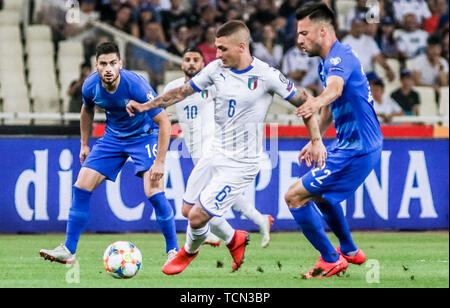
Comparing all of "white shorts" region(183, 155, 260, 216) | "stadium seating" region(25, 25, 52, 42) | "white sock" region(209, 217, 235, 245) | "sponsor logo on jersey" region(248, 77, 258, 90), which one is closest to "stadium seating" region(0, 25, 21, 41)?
"stadium seating" region(25, 25, 52, 42)

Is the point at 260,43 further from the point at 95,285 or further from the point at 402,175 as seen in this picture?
the point at 95,285

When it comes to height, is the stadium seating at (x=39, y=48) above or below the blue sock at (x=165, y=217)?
above

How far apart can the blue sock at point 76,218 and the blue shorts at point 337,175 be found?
6.91 feet

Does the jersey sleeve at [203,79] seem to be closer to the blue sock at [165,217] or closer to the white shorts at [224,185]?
the white shorts at [224,185]

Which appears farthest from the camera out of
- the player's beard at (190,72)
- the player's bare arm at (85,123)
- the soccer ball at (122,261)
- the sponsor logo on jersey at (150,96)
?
the player's beard at (190,72)

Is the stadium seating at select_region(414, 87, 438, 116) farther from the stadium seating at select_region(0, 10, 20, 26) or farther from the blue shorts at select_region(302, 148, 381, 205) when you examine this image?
the blue shorts at select_region(302, 148, 381, 205)

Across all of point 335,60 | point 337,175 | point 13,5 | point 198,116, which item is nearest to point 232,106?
point 335,60

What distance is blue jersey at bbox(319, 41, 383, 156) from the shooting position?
303 inches

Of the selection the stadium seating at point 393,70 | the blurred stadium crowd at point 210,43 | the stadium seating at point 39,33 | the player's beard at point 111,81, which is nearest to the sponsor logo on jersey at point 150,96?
the player's beard at point 111,81

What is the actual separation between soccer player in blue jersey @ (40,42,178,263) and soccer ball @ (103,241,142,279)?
843mm

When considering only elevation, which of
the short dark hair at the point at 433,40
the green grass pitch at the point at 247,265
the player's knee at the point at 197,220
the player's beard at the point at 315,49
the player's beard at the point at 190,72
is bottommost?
the green grass pitch at the point at 247,265

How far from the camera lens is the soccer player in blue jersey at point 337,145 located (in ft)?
25.2

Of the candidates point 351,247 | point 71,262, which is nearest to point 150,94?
point 71,262

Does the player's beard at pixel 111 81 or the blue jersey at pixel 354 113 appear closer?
the blue jersey at pixel 354 113
